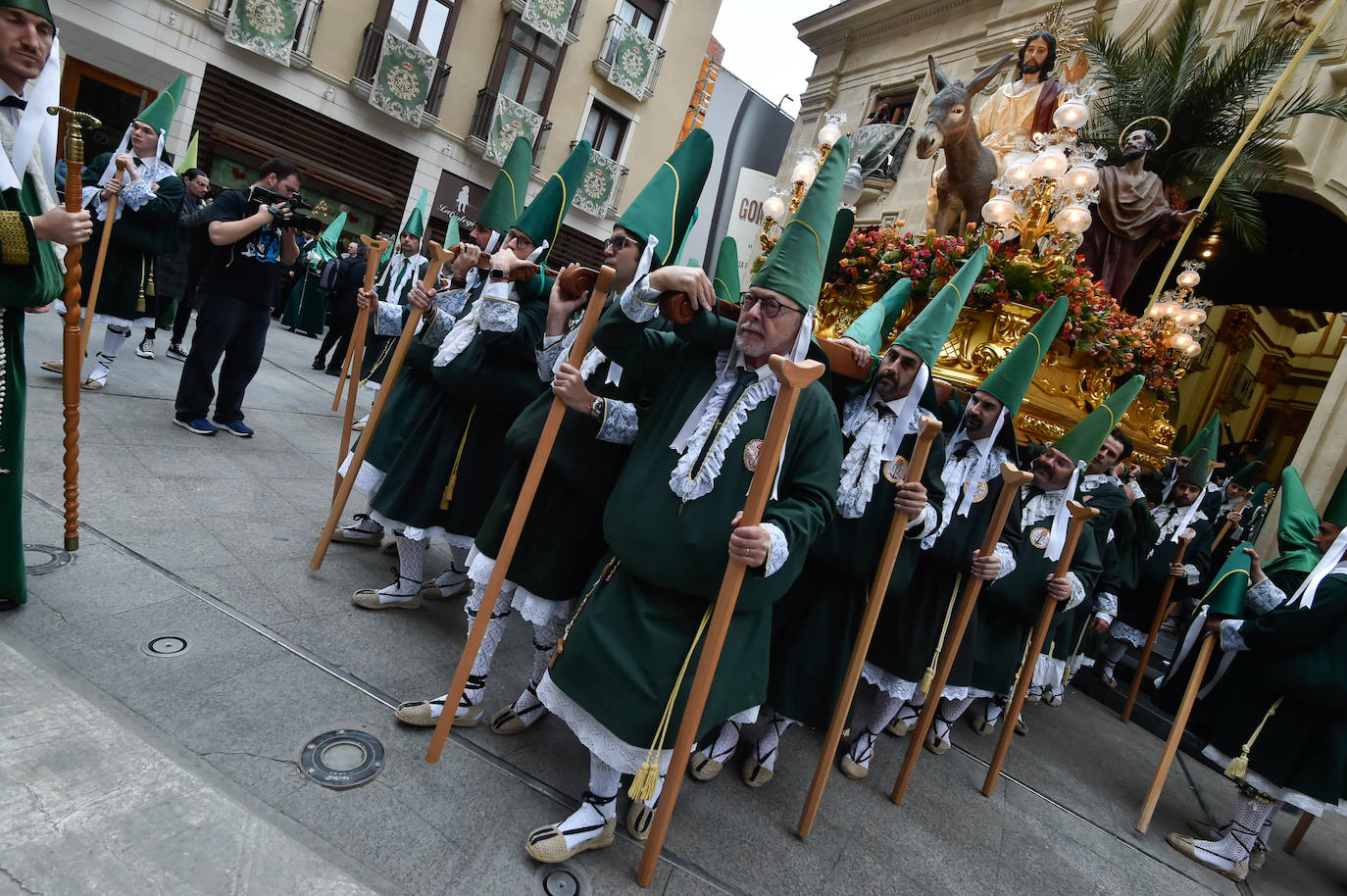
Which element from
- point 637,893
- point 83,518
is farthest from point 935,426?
point 83,518

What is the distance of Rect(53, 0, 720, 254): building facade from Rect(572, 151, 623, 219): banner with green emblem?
0.04m

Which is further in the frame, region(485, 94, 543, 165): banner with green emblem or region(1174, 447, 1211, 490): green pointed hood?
region(485, 94, 543, 165): banner with green emblem

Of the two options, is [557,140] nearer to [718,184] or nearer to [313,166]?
[718,184]

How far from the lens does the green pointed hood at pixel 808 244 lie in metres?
2.35

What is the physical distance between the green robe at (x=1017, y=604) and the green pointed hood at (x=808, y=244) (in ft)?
7.44

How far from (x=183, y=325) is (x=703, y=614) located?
753 cm

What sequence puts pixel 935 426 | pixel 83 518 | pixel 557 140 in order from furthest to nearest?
pixel 557 140, pixel 83 518, pixel 935 426

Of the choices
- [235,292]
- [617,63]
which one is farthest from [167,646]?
[617,63]

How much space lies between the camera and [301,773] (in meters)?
2.20

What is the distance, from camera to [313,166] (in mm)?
14164

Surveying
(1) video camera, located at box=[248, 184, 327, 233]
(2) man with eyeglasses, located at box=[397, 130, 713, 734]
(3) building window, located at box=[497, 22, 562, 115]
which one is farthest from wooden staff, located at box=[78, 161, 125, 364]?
(3) building window, located at box=[497, 22, 562, 115]

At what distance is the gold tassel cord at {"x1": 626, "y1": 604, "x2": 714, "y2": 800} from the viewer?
85.0 inches

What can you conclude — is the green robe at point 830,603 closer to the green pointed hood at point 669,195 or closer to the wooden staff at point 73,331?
the green pointed hood at point 669,195

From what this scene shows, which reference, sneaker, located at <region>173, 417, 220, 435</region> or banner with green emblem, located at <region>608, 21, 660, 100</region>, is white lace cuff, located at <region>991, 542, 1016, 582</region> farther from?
banner with green emblem, located at <region>608, 21, 660, 100</region>
